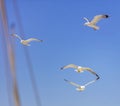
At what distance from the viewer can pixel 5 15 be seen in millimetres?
4195

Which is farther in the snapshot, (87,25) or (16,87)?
(87,25)

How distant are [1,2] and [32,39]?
10.1 meters

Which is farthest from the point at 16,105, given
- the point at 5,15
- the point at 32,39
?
the point at 32,39

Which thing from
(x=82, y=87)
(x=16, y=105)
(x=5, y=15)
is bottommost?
(x=82, y=87)

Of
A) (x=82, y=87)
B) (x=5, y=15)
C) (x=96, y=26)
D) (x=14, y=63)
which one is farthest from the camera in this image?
(x=82, y=87)

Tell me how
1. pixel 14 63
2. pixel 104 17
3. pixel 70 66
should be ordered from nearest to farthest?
pixel 14 63, pixel 104 17, pixel 70 66

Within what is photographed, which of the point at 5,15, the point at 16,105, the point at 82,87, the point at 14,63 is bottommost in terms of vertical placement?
the point at 82,87

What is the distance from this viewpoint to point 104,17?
1137 centimetres

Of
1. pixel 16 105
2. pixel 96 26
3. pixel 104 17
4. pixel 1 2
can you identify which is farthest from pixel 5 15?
pixel 96 26

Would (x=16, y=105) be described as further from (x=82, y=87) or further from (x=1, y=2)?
(x=82, y=87)

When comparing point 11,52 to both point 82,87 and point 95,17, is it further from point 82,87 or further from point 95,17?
point 82,87

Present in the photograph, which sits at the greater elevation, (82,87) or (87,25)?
(87,25)

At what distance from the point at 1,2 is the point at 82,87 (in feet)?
38.8

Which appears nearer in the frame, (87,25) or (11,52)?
(11,52)
